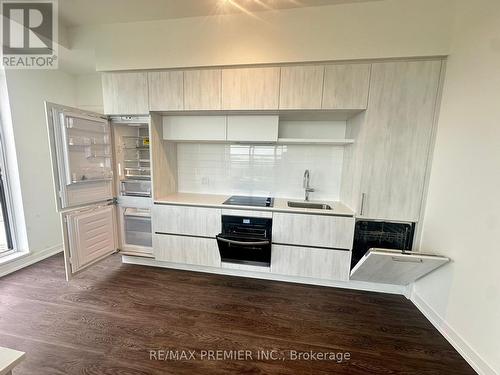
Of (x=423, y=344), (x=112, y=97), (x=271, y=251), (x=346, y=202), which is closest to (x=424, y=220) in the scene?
(x=346, y=202)

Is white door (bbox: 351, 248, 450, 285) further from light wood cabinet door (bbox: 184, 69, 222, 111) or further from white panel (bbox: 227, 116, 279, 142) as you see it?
light wood cabinet door (bbox: 184, 69, 222, 111)

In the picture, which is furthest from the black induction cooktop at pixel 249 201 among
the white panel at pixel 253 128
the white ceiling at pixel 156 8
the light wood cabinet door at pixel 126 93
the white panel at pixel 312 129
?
the white ceiling at pixel 156 8

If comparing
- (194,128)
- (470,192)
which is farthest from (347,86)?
(194,128)

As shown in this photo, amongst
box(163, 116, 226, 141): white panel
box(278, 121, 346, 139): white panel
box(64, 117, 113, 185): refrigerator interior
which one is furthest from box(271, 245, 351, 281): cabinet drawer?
box(64, 117, 113, 185): refrigerator interior

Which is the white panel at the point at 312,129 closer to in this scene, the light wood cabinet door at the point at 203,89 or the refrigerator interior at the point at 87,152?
the light wood cabinet door at the point at 203,89

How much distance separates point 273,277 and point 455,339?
1.55 meters

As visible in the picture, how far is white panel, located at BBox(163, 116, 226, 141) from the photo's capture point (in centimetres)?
246

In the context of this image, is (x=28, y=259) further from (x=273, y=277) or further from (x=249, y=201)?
(x=273, y=277)

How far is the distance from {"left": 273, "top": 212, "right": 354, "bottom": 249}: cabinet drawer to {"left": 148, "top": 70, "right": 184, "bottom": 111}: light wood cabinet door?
1.61m

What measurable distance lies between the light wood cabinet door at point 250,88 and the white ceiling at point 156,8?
1.73 ft

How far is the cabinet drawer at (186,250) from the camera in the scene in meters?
2.47

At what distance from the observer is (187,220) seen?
2.46m

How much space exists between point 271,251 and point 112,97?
97.4 inches

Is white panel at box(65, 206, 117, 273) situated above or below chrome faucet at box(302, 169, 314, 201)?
below
